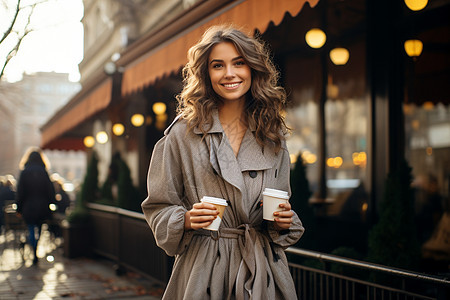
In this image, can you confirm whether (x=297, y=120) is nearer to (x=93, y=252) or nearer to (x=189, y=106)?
(x=93, y=252)

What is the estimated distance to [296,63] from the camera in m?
10.3

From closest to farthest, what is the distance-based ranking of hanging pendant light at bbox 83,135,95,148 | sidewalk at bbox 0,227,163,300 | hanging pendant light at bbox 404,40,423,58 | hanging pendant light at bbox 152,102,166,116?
1. sidewalk at bbox 0,227,163,300
2. hanging pendant light at bbox 404,40,423,58
3. hanging pendant light at bbox 152,102,166,116
4. hanging pendant light at bbox 83,135,95,148

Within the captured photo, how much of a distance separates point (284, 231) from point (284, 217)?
171 millimetres

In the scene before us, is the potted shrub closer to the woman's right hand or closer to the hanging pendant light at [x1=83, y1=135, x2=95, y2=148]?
the woman's right hand

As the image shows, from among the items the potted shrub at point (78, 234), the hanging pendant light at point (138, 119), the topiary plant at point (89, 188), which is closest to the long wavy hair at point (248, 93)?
the potted shrub at point (78, 234)

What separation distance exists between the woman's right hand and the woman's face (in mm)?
572

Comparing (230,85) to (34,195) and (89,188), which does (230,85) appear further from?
(89,188)

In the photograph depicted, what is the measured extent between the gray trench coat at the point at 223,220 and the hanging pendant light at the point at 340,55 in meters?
6.97

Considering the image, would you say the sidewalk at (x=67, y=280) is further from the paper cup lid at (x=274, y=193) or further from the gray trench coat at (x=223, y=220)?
the paper cup lid at (x=274, y=193)

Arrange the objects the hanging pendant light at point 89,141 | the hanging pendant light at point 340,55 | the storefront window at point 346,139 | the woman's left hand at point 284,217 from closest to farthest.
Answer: the woman's left hand at point 284,217 → the hanging pendant light at point 340,55 → the storefront window at point 346,139 → the hanging pendant light at point 89,141

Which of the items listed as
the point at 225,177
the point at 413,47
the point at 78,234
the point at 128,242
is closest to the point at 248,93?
the point at 225,177

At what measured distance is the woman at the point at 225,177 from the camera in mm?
2303

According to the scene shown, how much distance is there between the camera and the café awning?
4742 millimetres

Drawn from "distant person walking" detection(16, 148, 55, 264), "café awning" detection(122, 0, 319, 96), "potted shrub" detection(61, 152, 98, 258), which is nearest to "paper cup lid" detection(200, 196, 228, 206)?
"café awning" detection(122, 0, 319, 96)
